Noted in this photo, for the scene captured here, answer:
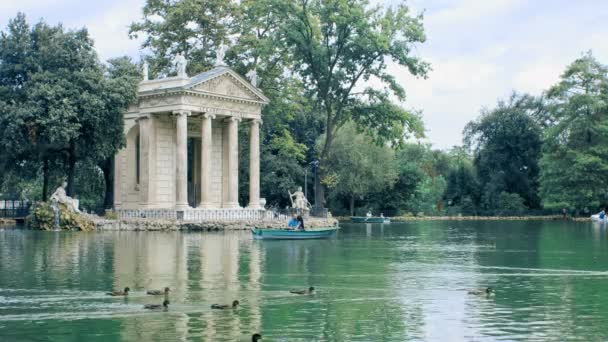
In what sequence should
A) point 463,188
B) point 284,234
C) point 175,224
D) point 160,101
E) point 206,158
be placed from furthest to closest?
point 463,188
point 206,158
point 160,101
point 175,224
point 284,234

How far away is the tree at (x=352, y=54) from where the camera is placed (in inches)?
2672

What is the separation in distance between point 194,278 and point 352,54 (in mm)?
46476

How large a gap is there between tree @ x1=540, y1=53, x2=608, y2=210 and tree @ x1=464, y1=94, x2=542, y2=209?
8.52 m

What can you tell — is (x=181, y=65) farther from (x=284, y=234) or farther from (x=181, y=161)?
(x=284, y=234)

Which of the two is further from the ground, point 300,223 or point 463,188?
point 463,188

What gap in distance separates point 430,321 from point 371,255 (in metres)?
17.5

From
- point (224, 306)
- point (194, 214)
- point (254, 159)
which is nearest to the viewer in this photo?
point (224, 306)

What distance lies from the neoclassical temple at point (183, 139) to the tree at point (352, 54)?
796cm

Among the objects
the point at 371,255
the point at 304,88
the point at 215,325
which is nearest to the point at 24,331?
the point at 215,325

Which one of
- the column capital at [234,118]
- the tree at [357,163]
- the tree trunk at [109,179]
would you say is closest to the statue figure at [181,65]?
the column capital at [234,118]

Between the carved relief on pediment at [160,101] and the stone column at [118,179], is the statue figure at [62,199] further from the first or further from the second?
the stone column at [118,179]

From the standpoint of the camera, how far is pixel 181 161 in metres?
59.0

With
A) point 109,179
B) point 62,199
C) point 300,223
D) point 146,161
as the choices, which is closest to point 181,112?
point 146,161

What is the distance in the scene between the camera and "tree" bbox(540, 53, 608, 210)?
82.9 meters
